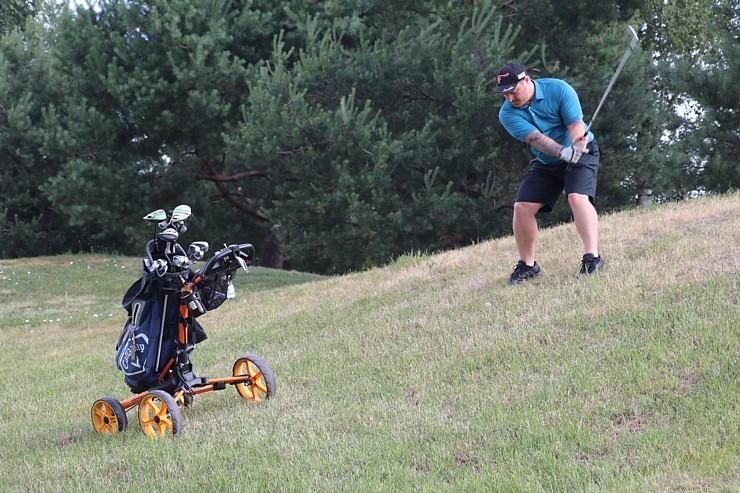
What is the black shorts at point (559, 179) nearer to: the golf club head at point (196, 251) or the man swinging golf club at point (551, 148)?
the man swinging golf club at point (551, 148)

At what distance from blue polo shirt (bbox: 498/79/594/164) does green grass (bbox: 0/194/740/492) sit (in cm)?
136

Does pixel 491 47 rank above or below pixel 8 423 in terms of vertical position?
above

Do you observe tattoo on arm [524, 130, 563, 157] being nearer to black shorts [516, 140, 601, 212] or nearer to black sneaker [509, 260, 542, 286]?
black shorts [516, 140, 601, 212]

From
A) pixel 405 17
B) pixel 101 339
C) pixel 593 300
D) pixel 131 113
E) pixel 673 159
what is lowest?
pixel 101 339

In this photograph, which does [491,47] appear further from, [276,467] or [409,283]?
[276,467]

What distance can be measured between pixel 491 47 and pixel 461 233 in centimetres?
352

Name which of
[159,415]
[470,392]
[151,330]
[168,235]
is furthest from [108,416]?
[470,392]

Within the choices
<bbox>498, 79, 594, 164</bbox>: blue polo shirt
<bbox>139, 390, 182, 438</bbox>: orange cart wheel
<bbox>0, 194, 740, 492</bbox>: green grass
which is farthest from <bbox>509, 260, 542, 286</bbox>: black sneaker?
<bbox>139, 390, 182, 438</bbox>: orange cart wheel

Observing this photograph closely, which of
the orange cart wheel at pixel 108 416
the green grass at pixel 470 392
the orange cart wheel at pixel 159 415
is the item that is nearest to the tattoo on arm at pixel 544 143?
the green grass at pixel 470 392

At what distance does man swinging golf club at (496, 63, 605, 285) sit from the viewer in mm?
7656

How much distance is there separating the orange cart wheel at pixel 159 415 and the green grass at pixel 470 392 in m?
0.11

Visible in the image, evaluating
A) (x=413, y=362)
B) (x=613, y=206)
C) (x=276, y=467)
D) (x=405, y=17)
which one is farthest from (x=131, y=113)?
(x=276, y=467)

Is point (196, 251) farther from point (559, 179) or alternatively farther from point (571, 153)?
point (559, 179)

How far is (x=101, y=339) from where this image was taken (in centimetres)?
1235
